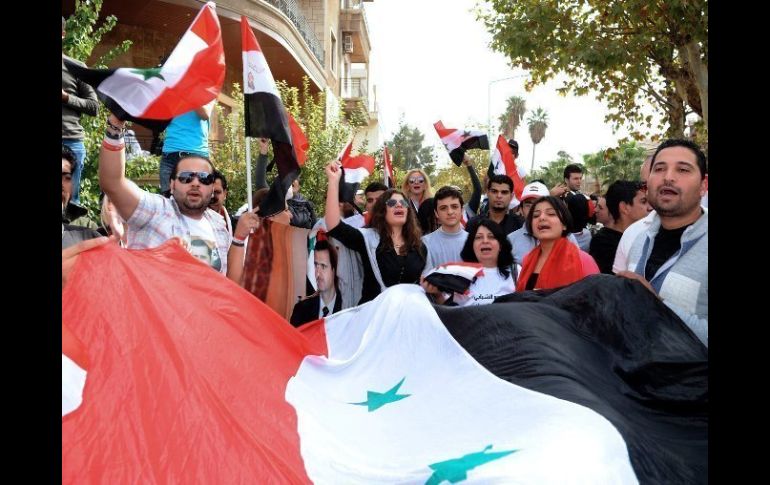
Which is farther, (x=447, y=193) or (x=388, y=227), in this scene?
(x=447, y=193)

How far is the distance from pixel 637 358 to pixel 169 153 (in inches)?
160

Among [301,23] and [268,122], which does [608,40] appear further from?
[301,23]

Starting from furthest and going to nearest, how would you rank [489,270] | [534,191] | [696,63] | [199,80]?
[696,63], [534,191], [489,270], [199,80]

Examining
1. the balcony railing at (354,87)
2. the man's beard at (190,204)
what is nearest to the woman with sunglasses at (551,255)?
the man's beard at (190,204)

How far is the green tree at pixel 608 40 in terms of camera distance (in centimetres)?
1028

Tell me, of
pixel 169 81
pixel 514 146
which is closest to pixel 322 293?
pixel 169 81

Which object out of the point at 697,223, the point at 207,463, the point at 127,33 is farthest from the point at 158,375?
the point at 127,33

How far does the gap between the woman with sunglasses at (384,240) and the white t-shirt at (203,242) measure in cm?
146

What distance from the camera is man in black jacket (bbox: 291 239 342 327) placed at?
18.6 feet

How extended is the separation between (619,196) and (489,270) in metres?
1.97

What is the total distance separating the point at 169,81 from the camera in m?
3.93

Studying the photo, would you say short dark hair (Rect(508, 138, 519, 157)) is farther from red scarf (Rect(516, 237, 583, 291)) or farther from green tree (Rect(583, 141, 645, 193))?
green tree (Rect(583, 141, 645, 193))

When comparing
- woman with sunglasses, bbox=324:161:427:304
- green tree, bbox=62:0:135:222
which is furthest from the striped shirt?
green tree, bbox=62:0:135:222

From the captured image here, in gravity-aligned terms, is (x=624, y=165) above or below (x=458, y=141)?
above
